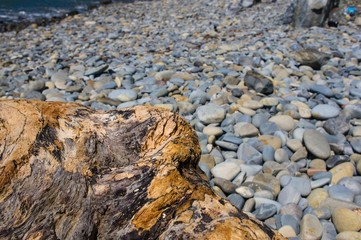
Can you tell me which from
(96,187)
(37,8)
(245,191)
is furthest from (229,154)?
(37,8)

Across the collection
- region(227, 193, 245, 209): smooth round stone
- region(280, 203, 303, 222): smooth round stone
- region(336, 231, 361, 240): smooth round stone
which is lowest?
region(227, 193, 245, 209): smooth round stone

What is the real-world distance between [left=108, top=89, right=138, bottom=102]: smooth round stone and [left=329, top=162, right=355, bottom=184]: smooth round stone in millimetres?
2515

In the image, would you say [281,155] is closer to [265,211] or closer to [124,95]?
[265,211]

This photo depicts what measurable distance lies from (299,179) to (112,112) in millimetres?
1668

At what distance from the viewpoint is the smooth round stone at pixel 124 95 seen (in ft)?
15.6

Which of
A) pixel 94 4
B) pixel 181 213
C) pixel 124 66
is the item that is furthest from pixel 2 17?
pixel 181 213

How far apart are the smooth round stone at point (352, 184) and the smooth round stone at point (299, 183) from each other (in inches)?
9.9

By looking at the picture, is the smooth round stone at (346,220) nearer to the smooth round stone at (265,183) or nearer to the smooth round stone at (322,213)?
the smooth round stone at (322,213)

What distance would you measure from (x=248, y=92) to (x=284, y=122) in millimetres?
939

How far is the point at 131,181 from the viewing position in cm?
173

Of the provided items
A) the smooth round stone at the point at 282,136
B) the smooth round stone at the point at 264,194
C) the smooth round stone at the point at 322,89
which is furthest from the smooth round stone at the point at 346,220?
the smooth round stone at the point at 322,89

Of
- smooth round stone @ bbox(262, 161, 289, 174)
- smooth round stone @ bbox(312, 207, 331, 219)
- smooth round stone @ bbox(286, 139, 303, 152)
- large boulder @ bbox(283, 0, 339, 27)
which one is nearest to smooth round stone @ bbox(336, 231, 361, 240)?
smooth round stone @ bbox(312, 207, 331, 219)

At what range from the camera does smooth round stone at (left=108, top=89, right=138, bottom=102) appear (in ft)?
15.6

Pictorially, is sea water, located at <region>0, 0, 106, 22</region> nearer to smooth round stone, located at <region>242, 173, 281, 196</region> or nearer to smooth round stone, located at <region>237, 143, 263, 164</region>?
smooth round stone, located at <region>237, 143, 263, 164</region>
